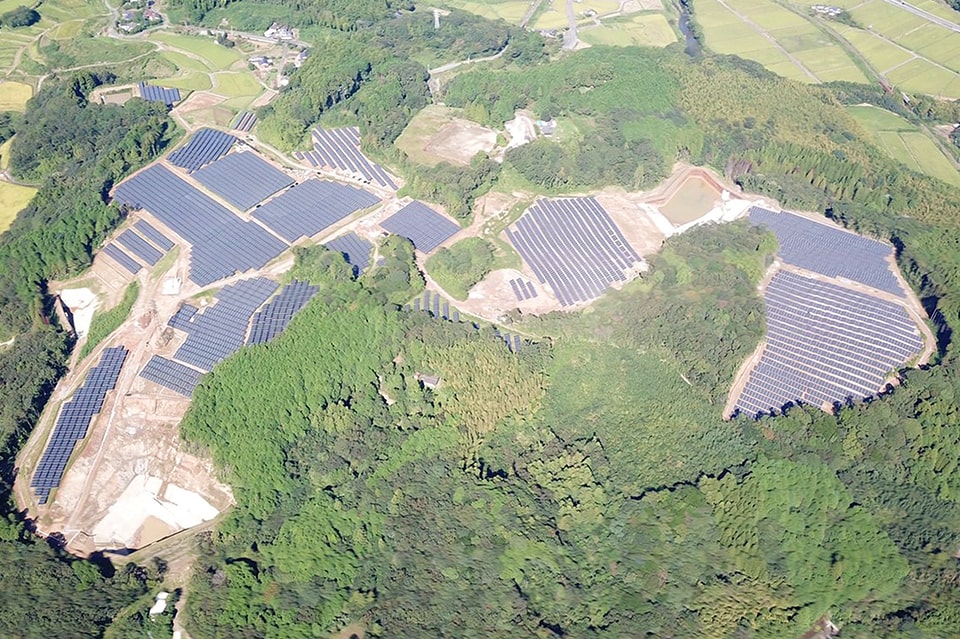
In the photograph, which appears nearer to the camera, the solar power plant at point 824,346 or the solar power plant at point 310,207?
the solar power plant at point 824,346

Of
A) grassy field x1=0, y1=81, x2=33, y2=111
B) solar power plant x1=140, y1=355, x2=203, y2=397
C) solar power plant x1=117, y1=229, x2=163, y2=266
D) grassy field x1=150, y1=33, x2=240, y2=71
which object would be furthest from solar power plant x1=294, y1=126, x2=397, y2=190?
grassy field x1=0, y1=81, x2=33, y2=111

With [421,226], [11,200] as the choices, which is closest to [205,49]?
[11,200]

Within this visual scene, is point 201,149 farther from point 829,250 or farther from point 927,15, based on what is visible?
point 927,15

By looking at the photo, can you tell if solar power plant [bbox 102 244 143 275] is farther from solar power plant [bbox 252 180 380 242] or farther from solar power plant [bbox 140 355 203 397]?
solar power plant [bbox 140 355 203 397]

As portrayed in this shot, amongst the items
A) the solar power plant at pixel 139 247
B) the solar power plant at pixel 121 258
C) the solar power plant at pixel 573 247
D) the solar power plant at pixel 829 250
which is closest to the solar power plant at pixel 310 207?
the solar power plant at pixel 139 247

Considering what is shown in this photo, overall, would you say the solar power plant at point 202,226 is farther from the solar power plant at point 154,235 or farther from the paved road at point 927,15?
the paved road at point 927,15

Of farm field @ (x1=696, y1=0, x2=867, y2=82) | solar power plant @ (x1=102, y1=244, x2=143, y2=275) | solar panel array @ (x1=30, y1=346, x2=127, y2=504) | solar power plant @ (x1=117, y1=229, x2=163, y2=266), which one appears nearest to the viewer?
solar panel array @ (x1=30, y1=346, x2=127, y2=504)

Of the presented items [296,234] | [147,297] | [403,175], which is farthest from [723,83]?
[147,297]
